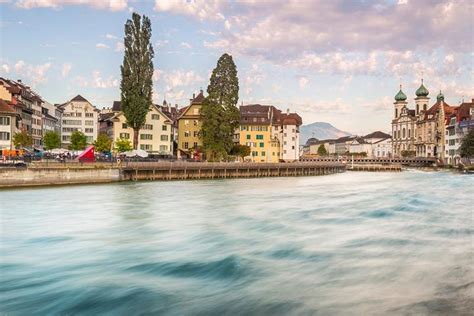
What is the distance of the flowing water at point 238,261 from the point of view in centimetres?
1388

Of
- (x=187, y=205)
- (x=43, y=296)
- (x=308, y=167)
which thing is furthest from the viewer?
(x=308, y=167)

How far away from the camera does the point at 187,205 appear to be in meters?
39.2

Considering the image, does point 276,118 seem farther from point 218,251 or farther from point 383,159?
point 218,251

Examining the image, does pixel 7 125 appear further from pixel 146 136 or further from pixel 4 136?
pixel 146 136

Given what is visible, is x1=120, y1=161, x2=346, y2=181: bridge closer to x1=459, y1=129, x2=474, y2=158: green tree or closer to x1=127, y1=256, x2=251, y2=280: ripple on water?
x1=459, y1=129, x2=474, y2=158: green tree

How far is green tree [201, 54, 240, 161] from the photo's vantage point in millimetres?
86500

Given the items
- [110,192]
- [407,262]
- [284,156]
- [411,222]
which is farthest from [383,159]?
[407,262]

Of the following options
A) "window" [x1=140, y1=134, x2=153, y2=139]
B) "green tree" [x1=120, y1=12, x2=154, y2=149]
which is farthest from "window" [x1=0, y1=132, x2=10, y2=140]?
"window" [x1=140, y1=134, x2=153, y2=139]

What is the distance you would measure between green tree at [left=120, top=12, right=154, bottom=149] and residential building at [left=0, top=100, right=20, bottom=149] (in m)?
17.1

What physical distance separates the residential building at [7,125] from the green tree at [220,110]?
2849cm

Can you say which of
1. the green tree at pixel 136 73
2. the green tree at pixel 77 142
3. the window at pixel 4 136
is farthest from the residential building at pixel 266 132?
the window at pixel 4 136

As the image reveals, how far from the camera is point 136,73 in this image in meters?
78.8

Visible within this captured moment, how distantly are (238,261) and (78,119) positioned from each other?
131134 mm

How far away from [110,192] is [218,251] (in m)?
31.1
